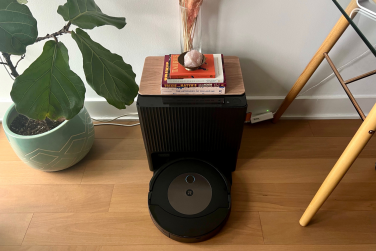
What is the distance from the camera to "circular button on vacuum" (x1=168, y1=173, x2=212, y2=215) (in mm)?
979

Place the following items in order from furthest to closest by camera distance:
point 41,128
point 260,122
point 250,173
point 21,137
Result: point 260,122 → point 250,173 → point 41,128 → point 21,137

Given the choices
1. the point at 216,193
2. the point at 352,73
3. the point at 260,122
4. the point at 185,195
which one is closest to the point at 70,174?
the point at 185,195

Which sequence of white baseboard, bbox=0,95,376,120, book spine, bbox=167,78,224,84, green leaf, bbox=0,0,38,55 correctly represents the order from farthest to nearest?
1. white baseboard, bbox=0,95,376,120
2. book spine, bbox=167,78,224,84
3. green leaf, bbox=0,0,38,55

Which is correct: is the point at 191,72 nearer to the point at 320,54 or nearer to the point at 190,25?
the point at 190,25

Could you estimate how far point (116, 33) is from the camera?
43.4 inches

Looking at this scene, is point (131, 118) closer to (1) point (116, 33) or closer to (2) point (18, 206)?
(1) point (116, 33)

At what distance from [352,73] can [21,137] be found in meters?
1.39

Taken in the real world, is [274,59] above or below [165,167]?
above

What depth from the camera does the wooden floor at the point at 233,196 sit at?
3.20ft

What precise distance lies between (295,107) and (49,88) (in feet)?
3.76

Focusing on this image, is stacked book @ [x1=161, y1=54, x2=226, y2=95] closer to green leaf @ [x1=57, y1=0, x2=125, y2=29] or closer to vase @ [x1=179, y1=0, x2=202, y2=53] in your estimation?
vase @ [x1=179, y1=0, x2=202, y2=53]

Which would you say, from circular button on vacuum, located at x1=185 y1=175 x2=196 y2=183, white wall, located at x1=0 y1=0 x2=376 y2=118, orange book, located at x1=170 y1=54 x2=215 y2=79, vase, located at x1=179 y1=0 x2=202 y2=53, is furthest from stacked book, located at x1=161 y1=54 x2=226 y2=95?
circular button on vacuum, located at x1=185 y1=175 x2=196 y2=183

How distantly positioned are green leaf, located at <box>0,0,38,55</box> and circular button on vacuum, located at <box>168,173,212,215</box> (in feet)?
2.20

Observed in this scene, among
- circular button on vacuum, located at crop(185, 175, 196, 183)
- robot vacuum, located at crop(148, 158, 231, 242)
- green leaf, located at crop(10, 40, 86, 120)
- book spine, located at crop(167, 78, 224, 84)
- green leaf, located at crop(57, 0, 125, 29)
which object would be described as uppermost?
green leaf, located at crop(57, 0, 125, 29)
